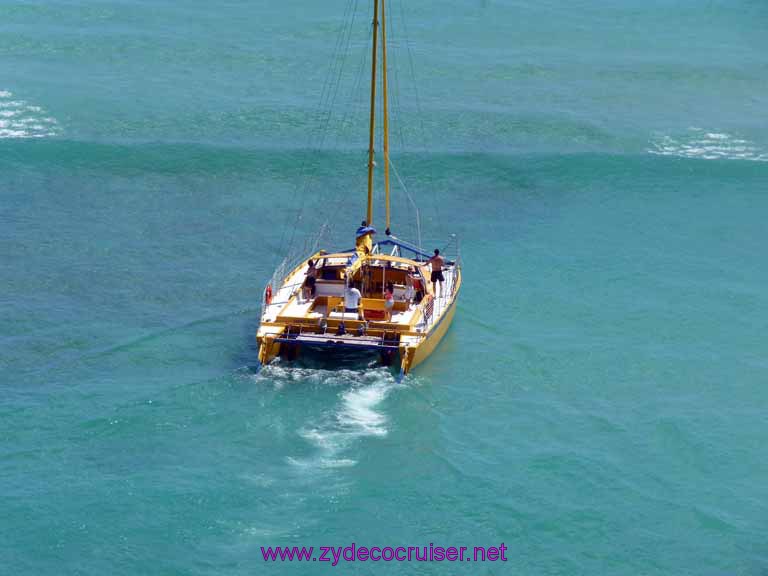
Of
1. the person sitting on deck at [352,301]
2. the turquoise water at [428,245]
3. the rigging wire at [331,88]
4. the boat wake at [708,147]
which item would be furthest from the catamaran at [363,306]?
the boat wake at [708,147]

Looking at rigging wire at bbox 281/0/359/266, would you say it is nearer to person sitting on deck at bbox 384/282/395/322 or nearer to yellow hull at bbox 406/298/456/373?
person sitting on deck at bbox 384/282/395/322

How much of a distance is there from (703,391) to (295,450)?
12011 mm

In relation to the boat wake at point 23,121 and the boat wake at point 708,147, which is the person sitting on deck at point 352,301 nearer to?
the boat wake at point 23,121

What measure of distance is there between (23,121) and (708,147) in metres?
31.1

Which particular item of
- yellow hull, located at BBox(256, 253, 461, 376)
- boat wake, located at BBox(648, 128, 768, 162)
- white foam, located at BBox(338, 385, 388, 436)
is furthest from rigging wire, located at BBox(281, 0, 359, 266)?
boat wake, located at BBox(648, 128, 768, 162)

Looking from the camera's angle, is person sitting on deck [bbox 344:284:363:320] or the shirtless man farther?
the shirtless man

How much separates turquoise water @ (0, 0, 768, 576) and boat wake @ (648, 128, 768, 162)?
19 centimetres

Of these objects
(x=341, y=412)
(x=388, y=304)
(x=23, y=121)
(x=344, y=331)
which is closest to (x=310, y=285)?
(x=388, y=304)

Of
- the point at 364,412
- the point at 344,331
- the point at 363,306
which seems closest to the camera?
the point at 364,412

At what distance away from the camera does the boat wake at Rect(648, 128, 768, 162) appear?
168 feet

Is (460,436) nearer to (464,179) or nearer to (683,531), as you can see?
(683,531)

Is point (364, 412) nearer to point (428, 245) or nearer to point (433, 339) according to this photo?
point (433, 339)

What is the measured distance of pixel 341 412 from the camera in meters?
30.0

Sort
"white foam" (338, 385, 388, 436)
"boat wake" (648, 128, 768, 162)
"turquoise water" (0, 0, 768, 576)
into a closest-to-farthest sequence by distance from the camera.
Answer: "turquoise water" (0, 0, 768, 576), "white foam" (338, 385, 388, 436), "boat wake" (648, 128, 768, 162)
